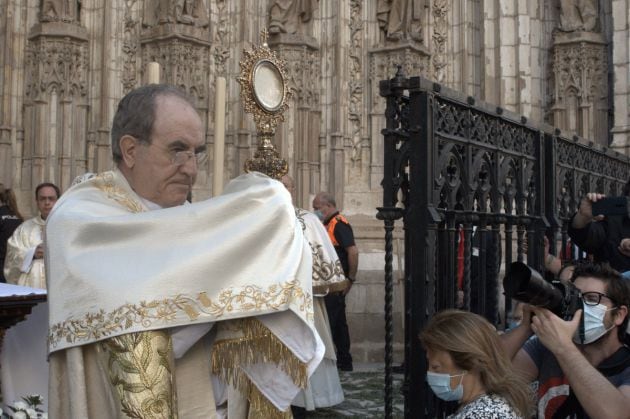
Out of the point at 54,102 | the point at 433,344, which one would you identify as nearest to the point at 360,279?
the point at 54,102

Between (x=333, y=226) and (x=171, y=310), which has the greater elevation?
(x=333, y=226)

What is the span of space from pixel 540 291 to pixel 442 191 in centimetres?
83

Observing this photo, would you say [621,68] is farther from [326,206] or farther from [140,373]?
[140,373]

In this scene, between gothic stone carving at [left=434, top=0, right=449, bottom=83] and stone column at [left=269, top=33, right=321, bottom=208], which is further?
gothic stone carving at [left=434, top=0, right=449, bottom=83]

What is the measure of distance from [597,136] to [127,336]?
28.4 feet

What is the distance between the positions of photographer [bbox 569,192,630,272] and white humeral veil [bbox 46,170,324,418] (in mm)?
2965

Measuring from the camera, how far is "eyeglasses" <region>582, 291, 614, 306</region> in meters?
2.63

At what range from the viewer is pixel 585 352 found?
2.69 m

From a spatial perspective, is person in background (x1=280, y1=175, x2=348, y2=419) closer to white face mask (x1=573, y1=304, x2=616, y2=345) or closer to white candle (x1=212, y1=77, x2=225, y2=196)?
white candle (x1=212, y1=77, x2=225, y2=196)

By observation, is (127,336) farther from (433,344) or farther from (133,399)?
(433,344)

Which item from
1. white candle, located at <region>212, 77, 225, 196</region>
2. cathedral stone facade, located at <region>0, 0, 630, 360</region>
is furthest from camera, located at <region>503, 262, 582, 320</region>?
cathedral stone facade, located at <region>0, 0, 630, 360</region>

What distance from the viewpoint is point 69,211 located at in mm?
1628

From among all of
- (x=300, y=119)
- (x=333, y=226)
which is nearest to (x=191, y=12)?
(x=300, y=119)

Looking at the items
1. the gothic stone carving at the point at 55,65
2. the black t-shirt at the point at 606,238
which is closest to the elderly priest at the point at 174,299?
the black t-shirt at the point at 606,238
